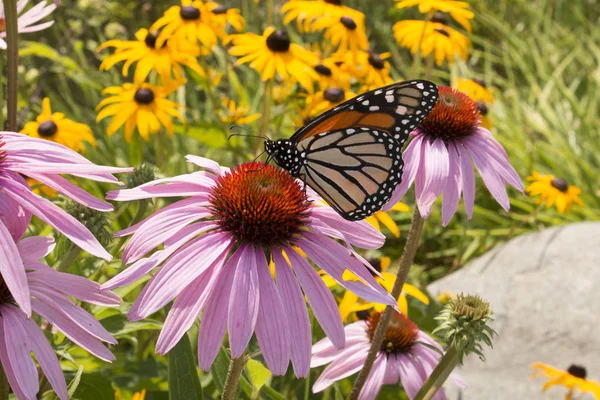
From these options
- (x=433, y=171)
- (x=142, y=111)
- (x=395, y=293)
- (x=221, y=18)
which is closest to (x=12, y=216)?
(x=395, y=293)

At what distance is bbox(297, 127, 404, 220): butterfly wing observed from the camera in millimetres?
1389

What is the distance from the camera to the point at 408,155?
1575 mm

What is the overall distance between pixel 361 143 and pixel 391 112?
0.28ft

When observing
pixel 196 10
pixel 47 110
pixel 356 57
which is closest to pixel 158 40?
pixel 196 10

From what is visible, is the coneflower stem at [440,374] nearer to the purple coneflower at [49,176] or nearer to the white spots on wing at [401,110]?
the white spots on wing at [401,110]

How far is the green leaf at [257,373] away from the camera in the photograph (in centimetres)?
129

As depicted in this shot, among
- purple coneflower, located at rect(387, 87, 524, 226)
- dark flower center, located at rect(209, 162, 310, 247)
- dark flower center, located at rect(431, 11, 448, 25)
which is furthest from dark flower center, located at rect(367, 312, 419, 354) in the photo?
dark flower center, located at rect(431, 11, 448, 25)

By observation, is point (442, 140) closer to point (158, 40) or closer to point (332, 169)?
point (332, 169)

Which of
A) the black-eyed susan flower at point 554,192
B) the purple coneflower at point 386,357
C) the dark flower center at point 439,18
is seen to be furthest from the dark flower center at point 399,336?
the black-eyed susan flower at point 554,192

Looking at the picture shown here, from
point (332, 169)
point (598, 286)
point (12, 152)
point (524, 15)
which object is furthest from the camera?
point (524, 15)

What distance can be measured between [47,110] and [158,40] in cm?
45

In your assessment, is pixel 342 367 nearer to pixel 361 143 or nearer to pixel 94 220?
pixel 361 143

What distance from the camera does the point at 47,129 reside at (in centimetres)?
229

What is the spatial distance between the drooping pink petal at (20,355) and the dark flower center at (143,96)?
1743 mm
